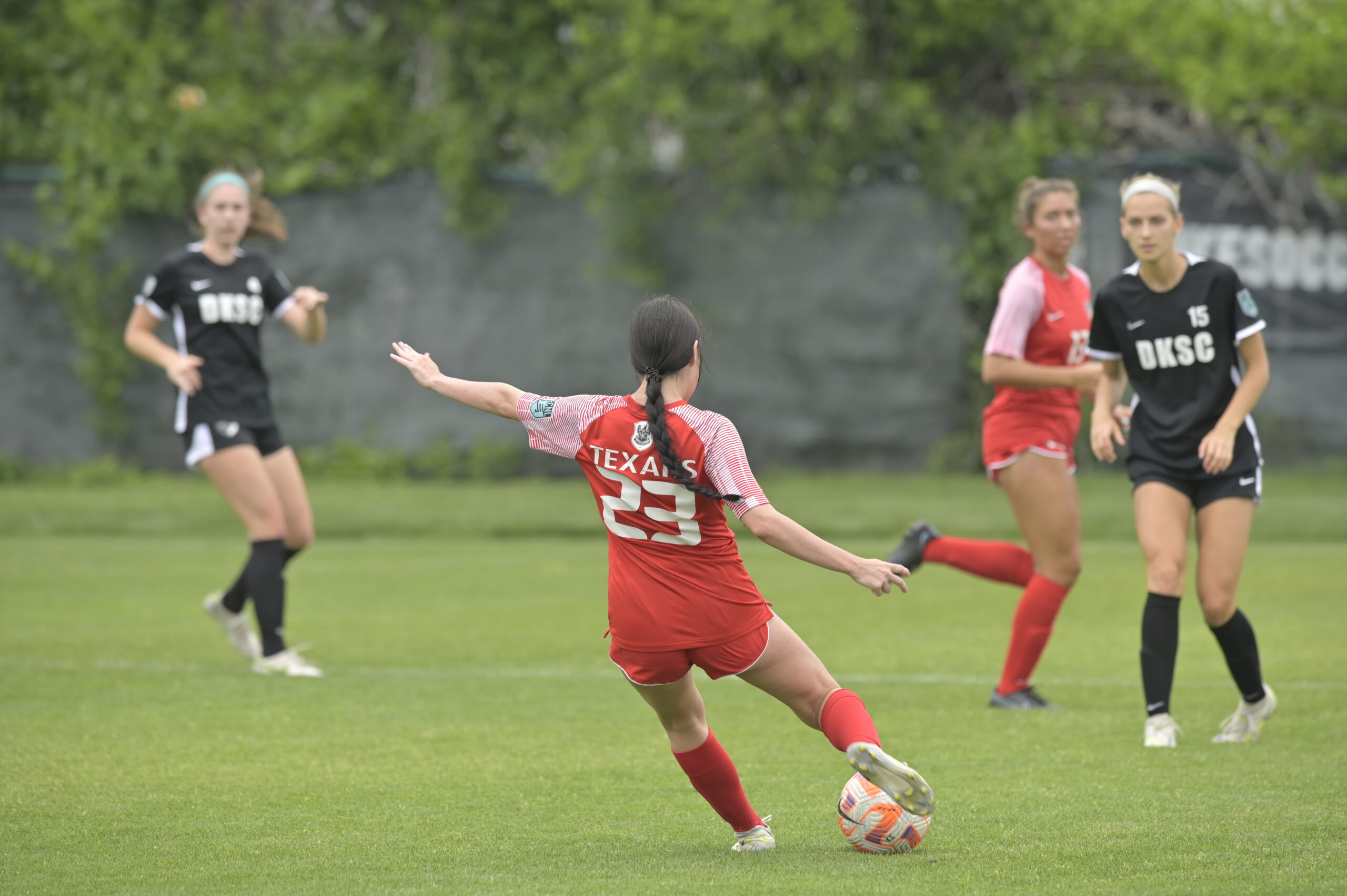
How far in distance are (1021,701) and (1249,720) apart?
3.22 ft

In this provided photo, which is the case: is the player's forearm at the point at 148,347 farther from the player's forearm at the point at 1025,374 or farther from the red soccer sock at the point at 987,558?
the player's forearm at the point at 1025,374

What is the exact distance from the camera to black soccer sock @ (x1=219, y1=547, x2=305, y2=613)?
296 inches

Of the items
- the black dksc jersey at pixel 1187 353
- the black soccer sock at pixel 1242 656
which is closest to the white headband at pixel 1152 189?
the black dksc jersey at pixel 1187 353

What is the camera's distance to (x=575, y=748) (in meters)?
5.66

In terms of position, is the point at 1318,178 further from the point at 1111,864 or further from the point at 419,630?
the point at 1111,864

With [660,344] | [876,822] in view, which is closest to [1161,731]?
[876,822]

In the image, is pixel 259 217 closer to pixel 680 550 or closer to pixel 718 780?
pixel 680 550

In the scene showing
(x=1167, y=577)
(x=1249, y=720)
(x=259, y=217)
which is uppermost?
(x=259, y=217)

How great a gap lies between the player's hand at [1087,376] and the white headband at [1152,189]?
2.25 feet

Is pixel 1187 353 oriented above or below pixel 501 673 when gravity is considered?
above

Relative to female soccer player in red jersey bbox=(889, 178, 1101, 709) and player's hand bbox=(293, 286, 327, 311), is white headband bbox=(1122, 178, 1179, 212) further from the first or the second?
player's hand bbox=(293, 286, 327, 311)

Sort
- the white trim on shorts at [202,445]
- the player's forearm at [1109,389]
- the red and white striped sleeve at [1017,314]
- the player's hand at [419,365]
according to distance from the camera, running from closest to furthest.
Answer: the player's hand at [419,365], the player's forearm at [1109,389], the red and white striped sleeve at [1017,314], the white trim on shorts at [202,445]

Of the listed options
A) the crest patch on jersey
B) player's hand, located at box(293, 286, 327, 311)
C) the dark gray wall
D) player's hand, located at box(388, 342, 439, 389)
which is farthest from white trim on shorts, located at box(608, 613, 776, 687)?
the dark gray wall

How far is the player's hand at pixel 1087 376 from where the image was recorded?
6160 millimetres
